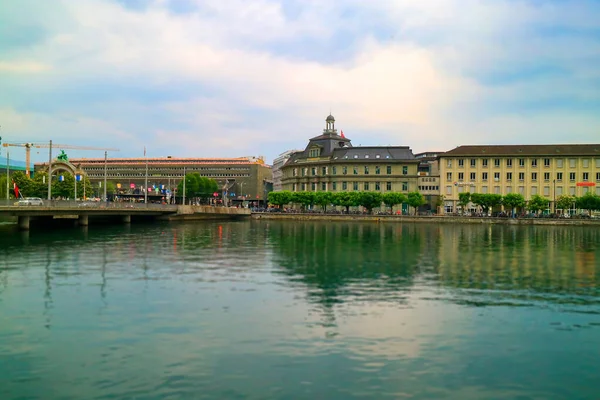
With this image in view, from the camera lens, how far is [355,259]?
4053 centimetres

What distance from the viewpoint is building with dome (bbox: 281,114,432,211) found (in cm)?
12988

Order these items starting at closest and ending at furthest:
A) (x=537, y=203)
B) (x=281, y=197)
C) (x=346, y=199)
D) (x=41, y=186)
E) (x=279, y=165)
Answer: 1. (x=537, y=203)
2. (x=41, y=186)
3. (x=346, y=199)
4. (x=281, y=197)
5. (x=279, y=165)

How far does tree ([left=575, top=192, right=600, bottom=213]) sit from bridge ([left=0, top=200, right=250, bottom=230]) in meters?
67.5

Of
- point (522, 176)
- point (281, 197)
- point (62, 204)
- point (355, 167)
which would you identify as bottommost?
point (62, 204)

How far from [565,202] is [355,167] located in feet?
150

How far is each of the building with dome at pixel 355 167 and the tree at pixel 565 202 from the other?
29.8m

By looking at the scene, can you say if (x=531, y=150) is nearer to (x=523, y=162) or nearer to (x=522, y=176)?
(x=523, y=162)

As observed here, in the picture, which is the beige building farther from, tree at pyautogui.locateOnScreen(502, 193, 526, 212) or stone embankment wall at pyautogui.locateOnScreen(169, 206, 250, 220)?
stone embankment wall at pyautogui.locateOnScreen(169, 206, 250, 220)

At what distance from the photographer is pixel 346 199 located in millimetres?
122750

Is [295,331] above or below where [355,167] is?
below

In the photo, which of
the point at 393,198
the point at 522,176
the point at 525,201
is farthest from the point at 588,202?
the point at 393,198

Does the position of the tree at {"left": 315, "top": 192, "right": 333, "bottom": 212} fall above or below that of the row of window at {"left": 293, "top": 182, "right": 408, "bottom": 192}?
below

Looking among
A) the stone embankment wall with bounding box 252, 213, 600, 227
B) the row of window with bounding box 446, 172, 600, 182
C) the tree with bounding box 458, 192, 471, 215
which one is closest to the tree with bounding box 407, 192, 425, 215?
the tree with bounding box 458, 192, 471, 215

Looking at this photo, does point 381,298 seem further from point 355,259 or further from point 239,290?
point 355,259
